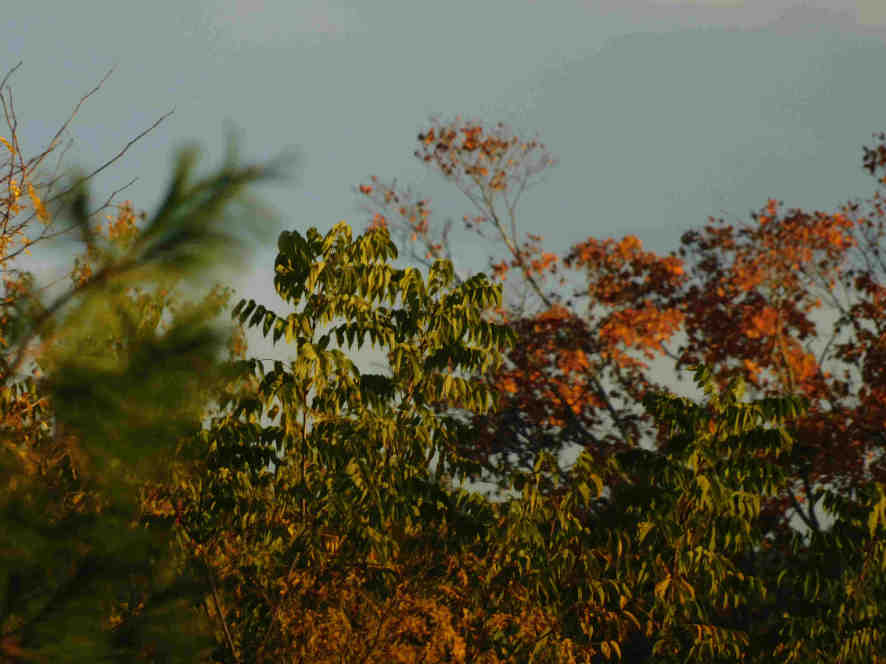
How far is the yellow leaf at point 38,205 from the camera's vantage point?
3.64m

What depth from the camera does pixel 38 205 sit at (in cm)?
361

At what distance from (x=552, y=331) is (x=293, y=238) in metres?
9.90

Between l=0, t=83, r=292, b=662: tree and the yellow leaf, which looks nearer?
l=0, t=83, r=292, b=662: tree

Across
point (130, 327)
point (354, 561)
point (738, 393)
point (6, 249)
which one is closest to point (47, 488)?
point (130, 327)

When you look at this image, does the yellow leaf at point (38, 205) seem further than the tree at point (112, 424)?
Yes

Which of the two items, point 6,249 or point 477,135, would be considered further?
point 477,135

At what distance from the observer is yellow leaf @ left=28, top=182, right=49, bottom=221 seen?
3640 mm

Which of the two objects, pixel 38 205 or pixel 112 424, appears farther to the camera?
pixel 38 205

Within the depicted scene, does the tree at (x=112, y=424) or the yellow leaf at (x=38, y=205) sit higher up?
the yellow leaf at (x=38, y=205)

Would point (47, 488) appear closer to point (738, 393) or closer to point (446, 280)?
point (446, 280)

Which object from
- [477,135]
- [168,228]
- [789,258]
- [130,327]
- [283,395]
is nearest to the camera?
[130,327]

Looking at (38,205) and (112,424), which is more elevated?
(38,205)

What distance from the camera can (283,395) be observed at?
267 inches

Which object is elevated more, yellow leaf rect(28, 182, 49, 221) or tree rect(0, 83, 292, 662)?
yellow leaf rect(28, 182, 49, 221)
